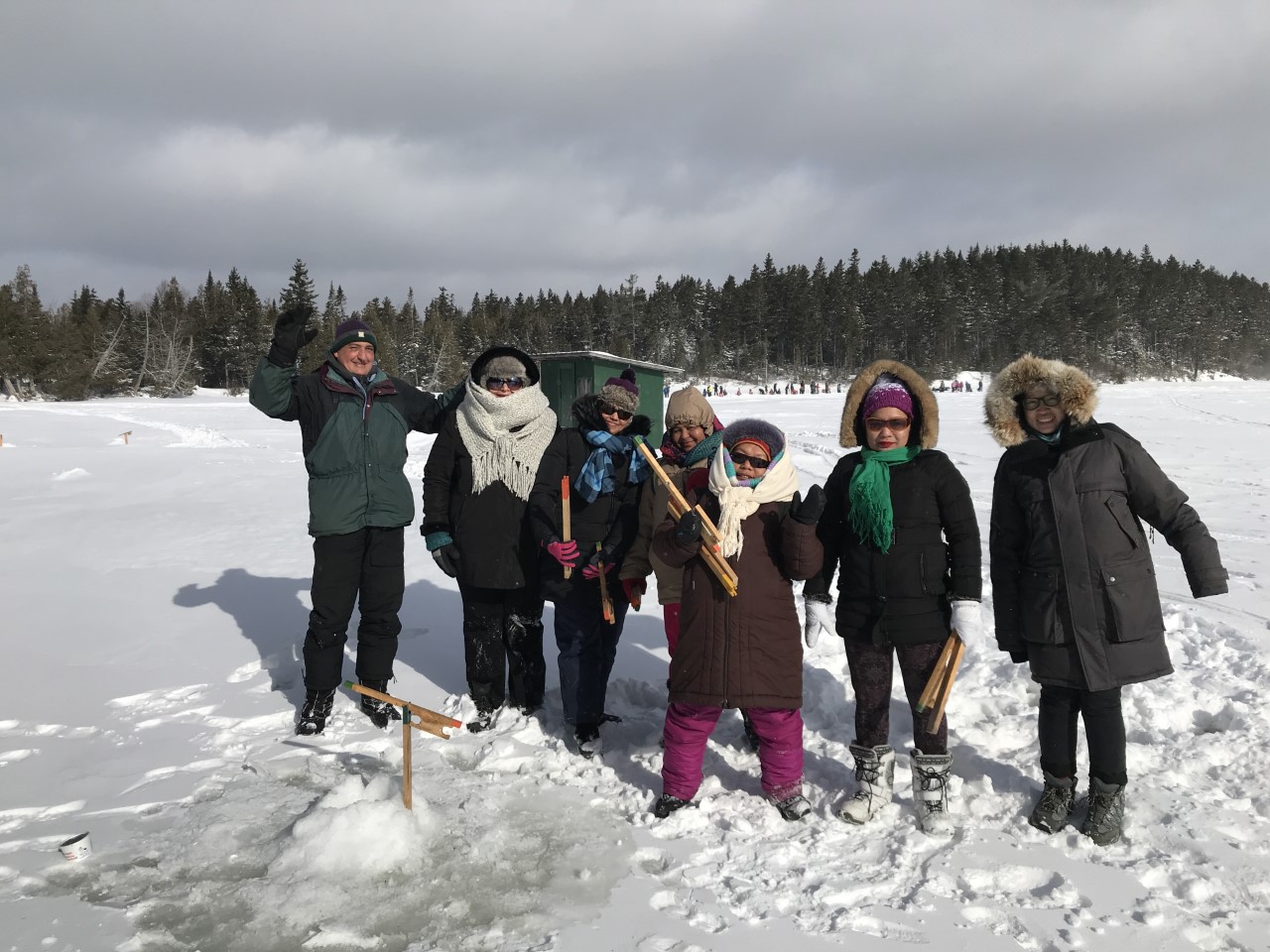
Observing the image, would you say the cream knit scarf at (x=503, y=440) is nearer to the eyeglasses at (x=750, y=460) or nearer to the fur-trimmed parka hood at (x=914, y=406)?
the eyeglasses at (x=750, y=460)

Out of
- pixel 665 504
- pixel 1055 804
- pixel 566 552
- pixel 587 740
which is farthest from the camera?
pixel 587 740

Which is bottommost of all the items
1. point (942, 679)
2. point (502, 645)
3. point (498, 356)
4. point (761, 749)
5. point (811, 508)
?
point (761, 749)

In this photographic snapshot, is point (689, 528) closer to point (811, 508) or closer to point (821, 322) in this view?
point (811, 508)

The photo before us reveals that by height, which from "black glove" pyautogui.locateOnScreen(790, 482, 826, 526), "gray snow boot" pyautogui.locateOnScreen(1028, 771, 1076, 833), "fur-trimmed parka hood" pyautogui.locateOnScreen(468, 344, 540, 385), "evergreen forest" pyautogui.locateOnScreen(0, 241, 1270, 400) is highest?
"evergreen forest" pyautogui.locateOnScreen(0, 241, 1270, 400)

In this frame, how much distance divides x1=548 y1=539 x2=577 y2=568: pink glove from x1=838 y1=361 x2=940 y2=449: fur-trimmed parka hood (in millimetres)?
1395

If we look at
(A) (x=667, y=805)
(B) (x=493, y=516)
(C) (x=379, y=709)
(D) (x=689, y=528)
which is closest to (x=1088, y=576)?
(D) (x=689, y=528)

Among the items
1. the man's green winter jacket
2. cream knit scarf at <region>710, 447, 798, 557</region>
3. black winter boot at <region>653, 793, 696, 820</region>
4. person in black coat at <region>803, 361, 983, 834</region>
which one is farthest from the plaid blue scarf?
black winter boot at <region>653, 793, 696, 820</region>

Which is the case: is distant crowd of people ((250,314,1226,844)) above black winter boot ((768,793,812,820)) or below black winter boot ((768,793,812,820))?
above

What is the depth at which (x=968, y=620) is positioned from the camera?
2865 millimetres

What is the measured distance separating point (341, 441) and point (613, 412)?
58.5 inches

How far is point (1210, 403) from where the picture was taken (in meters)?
33.6

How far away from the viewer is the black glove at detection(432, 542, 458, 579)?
12.9ft

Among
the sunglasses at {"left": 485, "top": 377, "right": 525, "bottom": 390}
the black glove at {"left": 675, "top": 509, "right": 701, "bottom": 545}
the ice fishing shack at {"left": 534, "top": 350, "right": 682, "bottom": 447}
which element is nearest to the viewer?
the black glove at {"left": 675, "top": 509, "right": 701, "bottom": 545}

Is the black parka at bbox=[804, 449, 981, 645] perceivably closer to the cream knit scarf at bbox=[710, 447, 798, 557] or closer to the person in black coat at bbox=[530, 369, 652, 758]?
the cream knit scarf at bbox=[710, 447, 798, 557]
